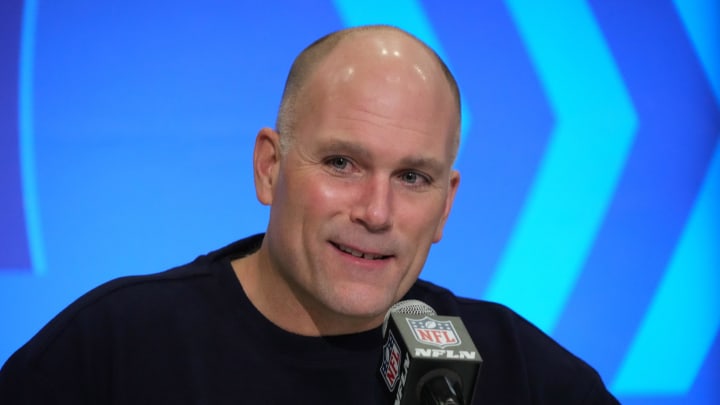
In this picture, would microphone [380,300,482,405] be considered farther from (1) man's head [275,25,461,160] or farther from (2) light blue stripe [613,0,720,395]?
(2) light blue stripe [613,0,720,395]

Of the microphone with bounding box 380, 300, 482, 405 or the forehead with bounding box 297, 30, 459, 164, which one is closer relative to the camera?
the microphone with bounding box 380, 300, 482, 405

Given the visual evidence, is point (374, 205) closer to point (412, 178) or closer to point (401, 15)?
point (412, 178)

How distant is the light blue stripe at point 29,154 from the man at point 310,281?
0.90 m

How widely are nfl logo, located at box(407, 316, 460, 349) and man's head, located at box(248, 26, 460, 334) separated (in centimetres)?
38

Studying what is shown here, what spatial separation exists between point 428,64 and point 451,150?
0.66 ft

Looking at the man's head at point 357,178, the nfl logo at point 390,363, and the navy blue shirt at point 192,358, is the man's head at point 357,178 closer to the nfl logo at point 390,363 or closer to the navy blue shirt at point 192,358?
the navy blue shirt at point 192,358

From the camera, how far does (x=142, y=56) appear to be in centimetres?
286

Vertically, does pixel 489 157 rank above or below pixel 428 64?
below

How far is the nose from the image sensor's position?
5.52ft

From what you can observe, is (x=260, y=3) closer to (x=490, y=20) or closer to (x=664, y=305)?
(x=490, y=20)

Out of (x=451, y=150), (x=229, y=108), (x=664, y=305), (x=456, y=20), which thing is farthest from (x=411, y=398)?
(x=664, y=305)

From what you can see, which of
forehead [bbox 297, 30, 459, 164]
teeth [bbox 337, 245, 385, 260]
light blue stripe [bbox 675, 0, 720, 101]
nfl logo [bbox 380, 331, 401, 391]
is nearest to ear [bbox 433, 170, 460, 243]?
forehead [bbox 297, 30, 459, 164]

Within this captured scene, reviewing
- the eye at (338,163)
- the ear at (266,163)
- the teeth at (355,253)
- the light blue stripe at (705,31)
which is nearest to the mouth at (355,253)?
the teeth at (355,253)

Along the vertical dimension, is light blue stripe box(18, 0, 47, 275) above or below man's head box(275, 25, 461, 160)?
below
